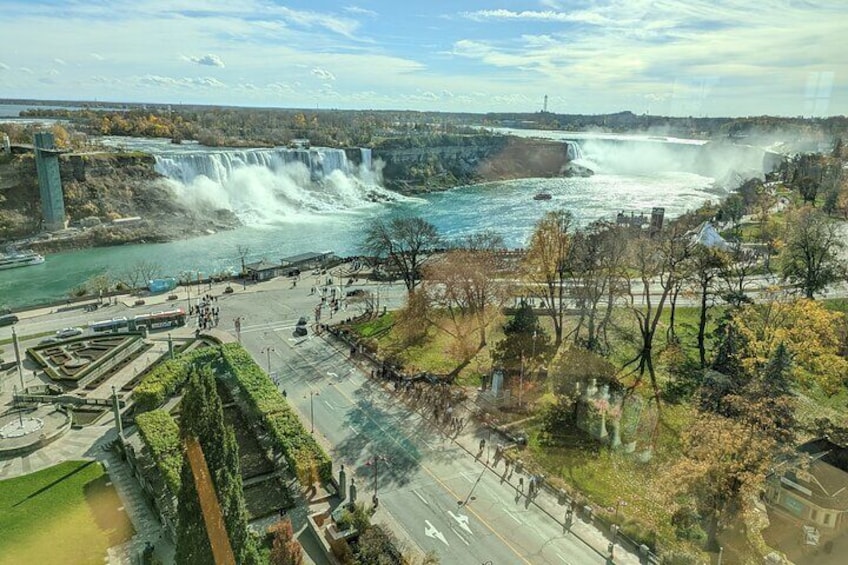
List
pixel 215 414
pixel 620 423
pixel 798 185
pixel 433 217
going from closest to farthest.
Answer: pixel 215 414 < pixel 620 423 < pixel 798 185 < pixel 433 217

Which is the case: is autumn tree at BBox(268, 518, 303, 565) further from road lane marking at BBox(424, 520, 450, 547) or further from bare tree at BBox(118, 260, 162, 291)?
bare tree at BBox(118, 260, 162, 291)

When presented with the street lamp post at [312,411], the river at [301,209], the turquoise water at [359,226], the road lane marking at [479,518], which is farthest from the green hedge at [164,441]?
the turquoise water at [359,226]

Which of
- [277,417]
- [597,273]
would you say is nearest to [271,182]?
[597,273]

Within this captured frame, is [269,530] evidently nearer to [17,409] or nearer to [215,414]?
[215,414]

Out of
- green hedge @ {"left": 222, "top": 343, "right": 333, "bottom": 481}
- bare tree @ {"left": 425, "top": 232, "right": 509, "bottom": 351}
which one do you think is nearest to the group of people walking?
green hedge @ {"left": 222, "top": 343, "right": 333, "bottom": 481}

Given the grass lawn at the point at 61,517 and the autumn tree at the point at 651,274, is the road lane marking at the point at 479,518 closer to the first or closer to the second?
the grass lawn at the point at 61,517

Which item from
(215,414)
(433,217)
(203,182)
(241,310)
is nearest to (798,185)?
(433,217)
